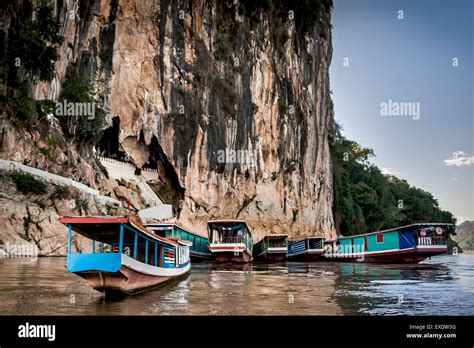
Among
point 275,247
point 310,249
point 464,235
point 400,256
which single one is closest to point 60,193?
point 275,247

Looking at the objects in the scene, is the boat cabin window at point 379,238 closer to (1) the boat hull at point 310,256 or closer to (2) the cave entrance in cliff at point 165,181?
(1) the boat hull at point 310,256

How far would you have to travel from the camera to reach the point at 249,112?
39.2 m

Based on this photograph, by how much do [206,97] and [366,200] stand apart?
29.4 meters

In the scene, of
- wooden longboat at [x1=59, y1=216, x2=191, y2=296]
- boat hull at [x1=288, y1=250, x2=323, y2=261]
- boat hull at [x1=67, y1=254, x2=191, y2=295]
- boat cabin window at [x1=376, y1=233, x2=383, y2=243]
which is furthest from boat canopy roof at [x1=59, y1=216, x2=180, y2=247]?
boat hull at [x1=288, y1=250, x2=323, y2=261]

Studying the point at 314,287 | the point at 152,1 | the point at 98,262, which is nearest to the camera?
the point at 98,262

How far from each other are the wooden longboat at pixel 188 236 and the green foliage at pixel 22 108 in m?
8.88

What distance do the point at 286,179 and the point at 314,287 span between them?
32.0m

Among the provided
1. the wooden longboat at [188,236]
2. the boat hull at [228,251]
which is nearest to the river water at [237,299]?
the wooden longboat at [188,236]

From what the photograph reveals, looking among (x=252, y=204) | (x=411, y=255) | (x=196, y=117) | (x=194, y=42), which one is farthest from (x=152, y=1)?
(x=411, y=255)

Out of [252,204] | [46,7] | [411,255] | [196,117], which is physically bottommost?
[411,255]

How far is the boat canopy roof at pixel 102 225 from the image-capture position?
343 inches

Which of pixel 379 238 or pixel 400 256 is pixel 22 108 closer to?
pixel 379 238
